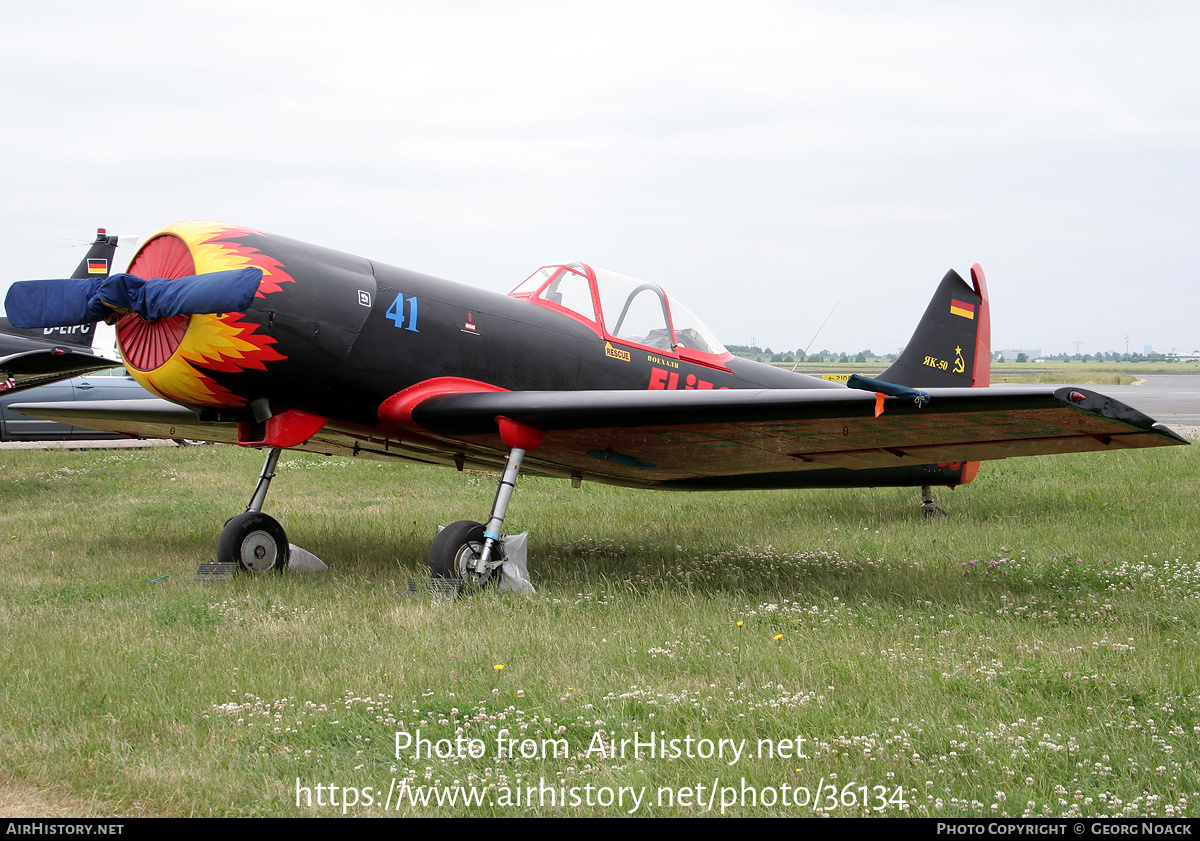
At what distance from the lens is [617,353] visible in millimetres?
7227

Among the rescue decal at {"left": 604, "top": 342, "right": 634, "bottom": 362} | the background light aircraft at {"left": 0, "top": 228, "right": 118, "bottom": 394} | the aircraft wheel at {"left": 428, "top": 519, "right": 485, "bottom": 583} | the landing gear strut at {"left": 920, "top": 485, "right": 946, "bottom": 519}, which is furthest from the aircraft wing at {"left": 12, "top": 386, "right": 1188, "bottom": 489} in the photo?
the background light aircraft at {"left": 0, "top": 228, "right": 118, "bottom": 394}

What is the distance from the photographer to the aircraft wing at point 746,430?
198 inches

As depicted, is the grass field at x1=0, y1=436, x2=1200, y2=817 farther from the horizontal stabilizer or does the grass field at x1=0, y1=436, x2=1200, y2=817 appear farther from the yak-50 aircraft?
the horizontal stabilizer

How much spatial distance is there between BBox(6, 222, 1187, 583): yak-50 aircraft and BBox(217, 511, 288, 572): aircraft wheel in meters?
0.02

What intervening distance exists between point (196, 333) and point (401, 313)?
4.22ft

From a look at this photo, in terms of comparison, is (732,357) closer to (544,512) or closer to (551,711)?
(544,512)

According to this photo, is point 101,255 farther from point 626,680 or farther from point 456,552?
point 626,680

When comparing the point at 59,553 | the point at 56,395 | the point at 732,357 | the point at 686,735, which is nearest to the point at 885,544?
the point at 732,357

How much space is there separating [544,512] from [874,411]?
6.04 meters

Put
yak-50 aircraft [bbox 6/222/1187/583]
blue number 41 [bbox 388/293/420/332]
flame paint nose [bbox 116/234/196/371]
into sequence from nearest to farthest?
1. yak-50 aircraft [bbox 6/222/1187/583]
2. flame paint nose [bbox 116/234/196/371]
3. blue number 41 [bbox 388/293/420/332]

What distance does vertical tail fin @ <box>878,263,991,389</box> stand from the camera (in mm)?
9562

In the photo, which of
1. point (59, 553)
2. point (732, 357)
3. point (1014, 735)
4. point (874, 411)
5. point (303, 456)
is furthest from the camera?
point (303, 456)

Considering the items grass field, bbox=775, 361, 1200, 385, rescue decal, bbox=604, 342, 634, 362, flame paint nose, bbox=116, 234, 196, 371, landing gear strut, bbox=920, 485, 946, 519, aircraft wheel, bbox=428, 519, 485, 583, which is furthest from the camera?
grass field, bbox=775, 361, 1200, 385
